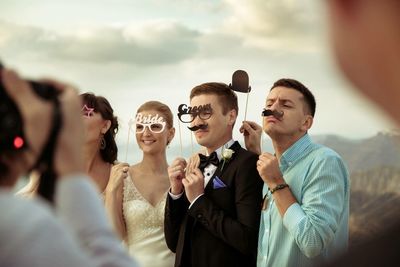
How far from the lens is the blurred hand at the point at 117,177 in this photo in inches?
83.6

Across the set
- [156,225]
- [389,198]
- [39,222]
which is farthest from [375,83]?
[389,198]

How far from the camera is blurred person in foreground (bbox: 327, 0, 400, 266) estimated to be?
0.63 ft

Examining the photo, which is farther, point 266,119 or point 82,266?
point 266,119

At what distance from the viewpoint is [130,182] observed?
214cm

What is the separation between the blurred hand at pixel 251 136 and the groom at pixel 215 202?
6 centimetres

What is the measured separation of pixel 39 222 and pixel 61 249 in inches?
0.9

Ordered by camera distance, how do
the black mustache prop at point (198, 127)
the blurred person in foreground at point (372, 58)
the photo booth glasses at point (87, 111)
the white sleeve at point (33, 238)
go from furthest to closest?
the photo booth glasses at point (87, 111), the black mustache prop at point (198, 127), the white sleeve at point (33, 238), the blurred person in foreground at point (372, 58)

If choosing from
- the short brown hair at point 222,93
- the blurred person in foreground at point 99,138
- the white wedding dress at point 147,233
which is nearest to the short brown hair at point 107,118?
the blurred person in foreground at point 99,138

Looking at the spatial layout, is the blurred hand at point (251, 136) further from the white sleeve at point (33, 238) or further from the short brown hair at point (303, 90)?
the white sleeve at point (33, 238)

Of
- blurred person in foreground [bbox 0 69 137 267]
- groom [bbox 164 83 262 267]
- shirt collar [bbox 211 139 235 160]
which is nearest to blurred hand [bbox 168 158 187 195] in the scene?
groom [bbox 164 83 262 267]

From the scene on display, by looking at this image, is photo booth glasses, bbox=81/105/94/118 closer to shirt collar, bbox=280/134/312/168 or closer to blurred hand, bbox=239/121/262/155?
blurred hand, bbox=239/121/262/155

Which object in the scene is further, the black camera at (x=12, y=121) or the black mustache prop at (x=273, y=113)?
the black mustache prop at (x=273, y=113)

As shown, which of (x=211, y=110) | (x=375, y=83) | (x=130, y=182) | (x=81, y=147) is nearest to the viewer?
(x=375, y=83)

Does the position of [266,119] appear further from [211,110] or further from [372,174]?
[372,174]
